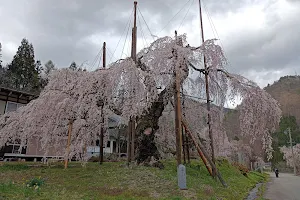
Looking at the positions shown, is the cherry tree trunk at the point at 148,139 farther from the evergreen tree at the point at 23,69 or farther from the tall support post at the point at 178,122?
the evergreen tree at the point at 23,69

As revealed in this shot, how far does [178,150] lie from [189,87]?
440cm

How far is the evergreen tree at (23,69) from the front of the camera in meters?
39.5

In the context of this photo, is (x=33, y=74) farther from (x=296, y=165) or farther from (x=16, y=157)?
(x=296, y=165)

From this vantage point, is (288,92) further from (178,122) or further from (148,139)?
(178,122)

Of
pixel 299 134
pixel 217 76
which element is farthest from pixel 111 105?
pixel 299 134

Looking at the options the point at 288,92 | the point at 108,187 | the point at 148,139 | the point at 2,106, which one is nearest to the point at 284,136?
the point at 288,92

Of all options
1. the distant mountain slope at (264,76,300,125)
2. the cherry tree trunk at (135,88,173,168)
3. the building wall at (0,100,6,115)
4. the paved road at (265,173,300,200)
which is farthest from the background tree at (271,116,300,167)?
the building wall at (0,100,6,115)

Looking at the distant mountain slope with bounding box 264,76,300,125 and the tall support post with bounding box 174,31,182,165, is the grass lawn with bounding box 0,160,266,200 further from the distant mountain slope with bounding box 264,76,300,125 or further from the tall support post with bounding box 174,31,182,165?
the distant mountain slope with bounding box 264,76,300,125

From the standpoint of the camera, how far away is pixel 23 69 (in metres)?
40.9

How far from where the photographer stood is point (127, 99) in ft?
35.1

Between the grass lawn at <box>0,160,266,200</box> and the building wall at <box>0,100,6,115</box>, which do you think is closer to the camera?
the grass lawn at <box>0,160,266,200</box>

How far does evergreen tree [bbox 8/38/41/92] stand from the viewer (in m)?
39.5

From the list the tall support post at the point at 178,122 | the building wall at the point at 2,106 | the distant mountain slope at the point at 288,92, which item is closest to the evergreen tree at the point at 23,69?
the building wall at the point at 2,106

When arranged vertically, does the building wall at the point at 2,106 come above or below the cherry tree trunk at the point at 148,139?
above
